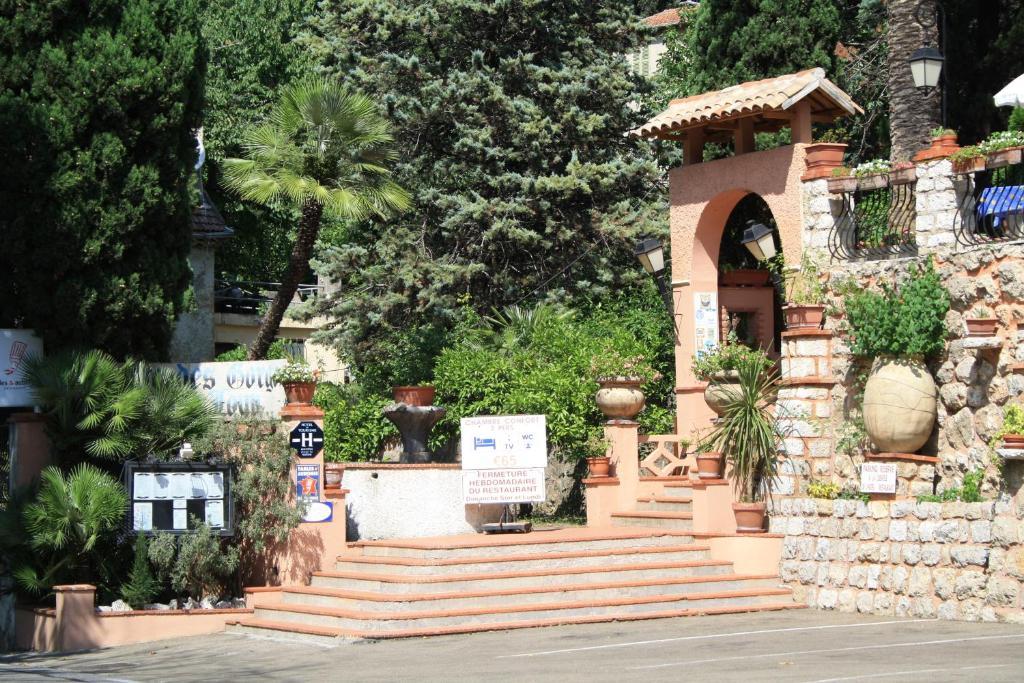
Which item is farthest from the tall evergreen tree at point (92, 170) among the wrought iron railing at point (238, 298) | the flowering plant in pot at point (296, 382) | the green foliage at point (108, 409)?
the wrought iron railing at point (238, 298)

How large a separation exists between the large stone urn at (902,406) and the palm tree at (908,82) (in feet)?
15.4

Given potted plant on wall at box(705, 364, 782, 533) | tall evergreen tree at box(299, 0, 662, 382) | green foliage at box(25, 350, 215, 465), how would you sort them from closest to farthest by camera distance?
green foliage at box(25, 350, 215, 465) → potted plant on wall at box(705, 364, 782, 533) → tall evergreen tree at box(299, 0, 662, 382)

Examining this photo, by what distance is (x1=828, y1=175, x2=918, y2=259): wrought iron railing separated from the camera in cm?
1847

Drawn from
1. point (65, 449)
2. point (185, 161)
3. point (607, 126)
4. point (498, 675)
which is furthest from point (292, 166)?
point (498, 675)

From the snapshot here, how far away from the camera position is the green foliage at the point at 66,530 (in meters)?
17.6

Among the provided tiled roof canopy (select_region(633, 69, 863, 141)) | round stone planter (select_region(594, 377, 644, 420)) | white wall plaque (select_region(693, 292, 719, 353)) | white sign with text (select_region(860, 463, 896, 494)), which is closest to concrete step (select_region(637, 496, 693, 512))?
round stone planter (select_region(594, 377, 644, 420))

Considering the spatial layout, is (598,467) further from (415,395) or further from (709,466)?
(415,395)

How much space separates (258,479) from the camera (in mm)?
18438

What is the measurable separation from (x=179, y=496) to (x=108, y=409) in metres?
1.50

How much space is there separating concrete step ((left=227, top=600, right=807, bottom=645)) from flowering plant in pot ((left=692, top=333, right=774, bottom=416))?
306cm

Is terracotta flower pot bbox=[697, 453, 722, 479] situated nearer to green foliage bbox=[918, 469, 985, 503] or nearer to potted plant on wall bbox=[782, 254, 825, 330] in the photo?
potted plant on wall bbox=[782, 254, 825, 330]

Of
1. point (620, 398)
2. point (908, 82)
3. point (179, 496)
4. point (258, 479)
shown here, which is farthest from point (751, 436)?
point (179, 496)

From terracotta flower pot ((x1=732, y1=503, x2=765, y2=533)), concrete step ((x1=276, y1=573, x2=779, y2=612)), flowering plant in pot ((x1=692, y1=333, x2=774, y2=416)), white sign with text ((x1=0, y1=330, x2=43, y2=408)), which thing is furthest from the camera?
white sign with text ((x1=0, y1=330, x2=43, y2=408))

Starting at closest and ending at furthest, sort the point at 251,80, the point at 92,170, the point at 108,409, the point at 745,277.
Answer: the point at 108,409, the point at 92,170, the point at 745,277, the point at 251,80
